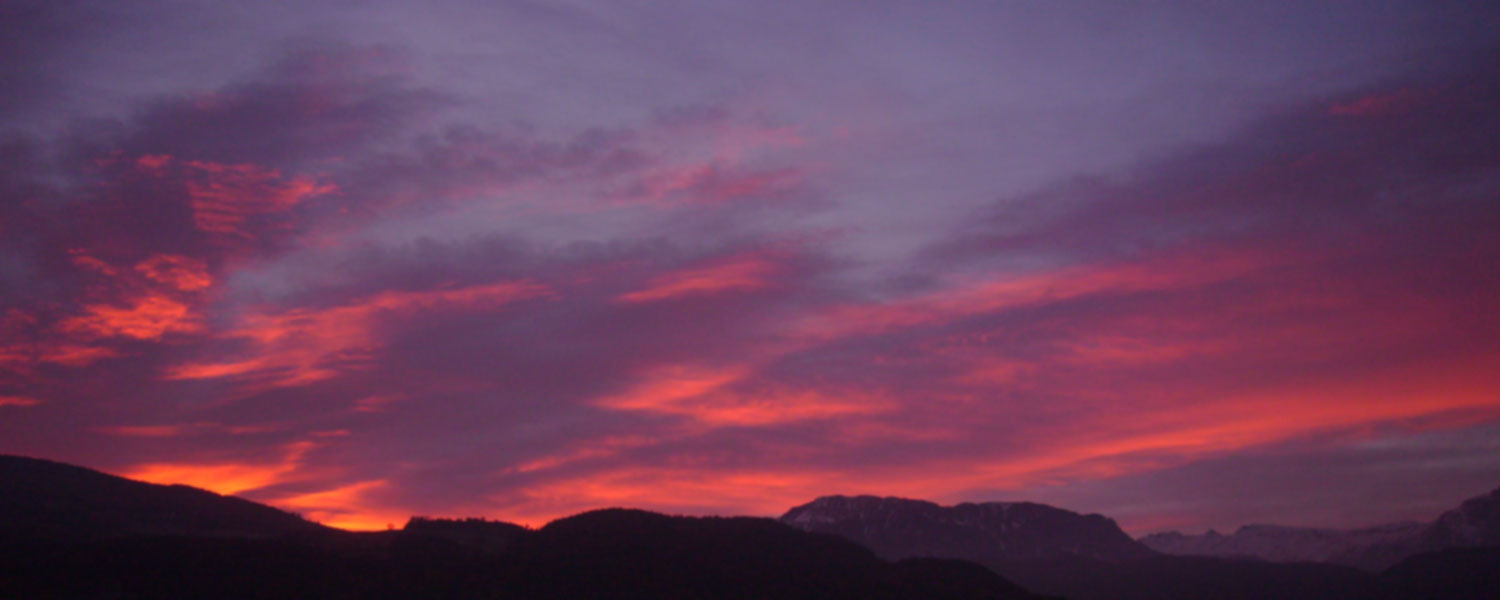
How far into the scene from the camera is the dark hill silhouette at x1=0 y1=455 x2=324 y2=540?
124 meters

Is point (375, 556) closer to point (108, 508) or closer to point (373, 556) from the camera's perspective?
point (373, 556)

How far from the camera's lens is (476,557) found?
14850 centimetres

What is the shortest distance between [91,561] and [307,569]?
2322 centimetres

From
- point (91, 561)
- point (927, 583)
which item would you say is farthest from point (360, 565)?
point (927, 583)

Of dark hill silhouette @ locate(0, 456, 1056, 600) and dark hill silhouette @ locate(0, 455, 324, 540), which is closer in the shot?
dark hill silhouette @ locate(0, 456, 1056, 600)

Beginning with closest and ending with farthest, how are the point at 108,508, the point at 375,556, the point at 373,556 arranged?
the point at 108,508
the point at 373,556
the point at 375,556

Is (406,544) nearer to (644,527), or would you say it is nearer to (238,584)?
(238,584)

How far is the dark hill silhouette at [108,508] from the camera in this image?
408ft

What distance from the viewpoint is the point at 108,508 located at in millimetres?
134125

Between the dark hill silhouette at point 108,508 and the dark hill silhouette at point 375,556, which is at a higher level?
the dark hill silhouette at point 108,508

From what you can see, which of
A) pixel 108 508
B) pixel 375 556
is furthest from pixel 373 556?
pixel 108 508

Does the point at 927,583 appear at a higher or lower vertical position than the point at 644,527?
lower

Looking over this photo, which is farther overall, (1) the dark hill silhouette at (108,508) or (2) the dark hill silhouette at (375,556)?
(1) the dark hill silhouette at (108,508)

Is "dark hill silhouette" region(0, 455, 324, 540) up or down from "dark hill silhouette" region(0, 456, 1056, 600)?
up
